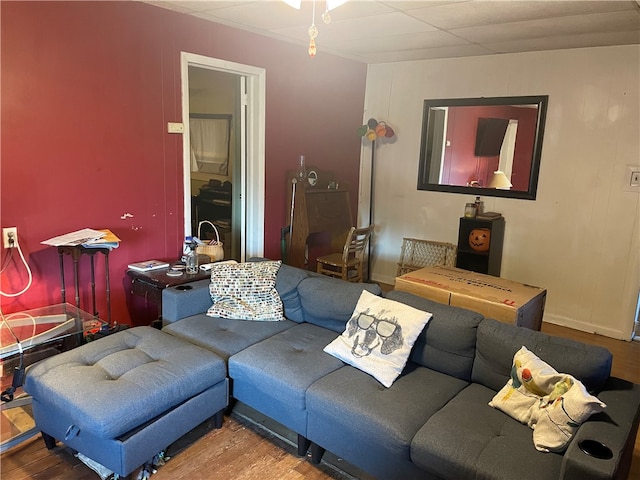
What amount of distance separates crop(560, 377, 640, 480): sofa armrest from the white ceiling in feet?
7.07

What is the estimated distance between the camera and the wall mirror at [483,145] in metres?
4.30

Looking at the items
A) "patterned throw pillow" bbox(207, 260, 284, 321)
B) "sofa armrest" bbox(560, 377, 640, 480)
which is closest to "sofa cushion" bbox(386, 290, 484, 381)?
"sofa armrest" bbox(560, 377, 640, 480)

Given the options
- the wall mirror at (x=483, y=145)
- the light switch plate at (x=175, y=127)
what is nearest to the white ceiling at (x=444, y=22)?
the wall mirror at (x=483, y=145)

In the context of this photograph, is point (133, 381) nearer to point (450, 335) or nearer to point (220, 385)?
point (220, 385)

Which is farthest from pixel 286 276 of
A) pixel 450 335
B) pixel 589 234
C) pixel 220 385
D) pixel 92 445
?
pixel 589 234

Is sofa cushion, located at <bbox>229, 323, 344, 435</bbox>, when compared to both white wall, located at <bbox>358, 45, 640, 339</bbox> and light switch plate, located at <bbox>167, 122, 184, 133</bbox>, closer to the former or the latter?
light switch plate, located at <bbox>167, 122, 184, 133</bbox>

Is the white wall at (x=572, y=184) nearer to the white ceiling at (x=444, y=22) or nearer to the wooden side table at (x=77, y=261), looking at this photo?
the white ceiling at (x=444, y=22)

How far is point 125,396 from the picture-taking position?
6.66 ft

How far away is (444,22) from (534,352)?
7.62ft

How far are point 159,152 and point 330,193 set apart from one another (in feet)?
6.06

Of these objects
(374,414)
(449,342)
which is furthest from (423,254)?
(374,414)

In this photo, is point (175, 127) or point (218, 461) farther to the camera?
point (175, 127)

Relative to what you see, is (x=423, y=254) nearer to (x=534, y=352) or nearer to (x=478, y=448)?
(x=534, y=352)

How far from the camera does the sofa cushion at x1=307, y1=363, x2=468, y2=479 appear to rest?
6.45 feet
